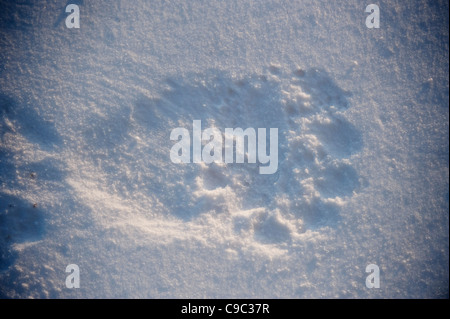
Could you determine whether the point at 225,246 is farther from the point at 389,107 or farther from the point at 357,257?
the point at 389,107

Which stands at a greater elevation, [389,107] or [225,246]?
[389,107]

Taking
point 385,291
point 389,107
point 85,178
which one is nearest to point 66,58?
point 85,178

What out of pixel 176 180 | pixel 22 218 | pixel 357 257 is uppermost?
pixel 176 180

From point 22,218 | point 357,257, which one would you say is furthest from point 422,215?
point 22,218
